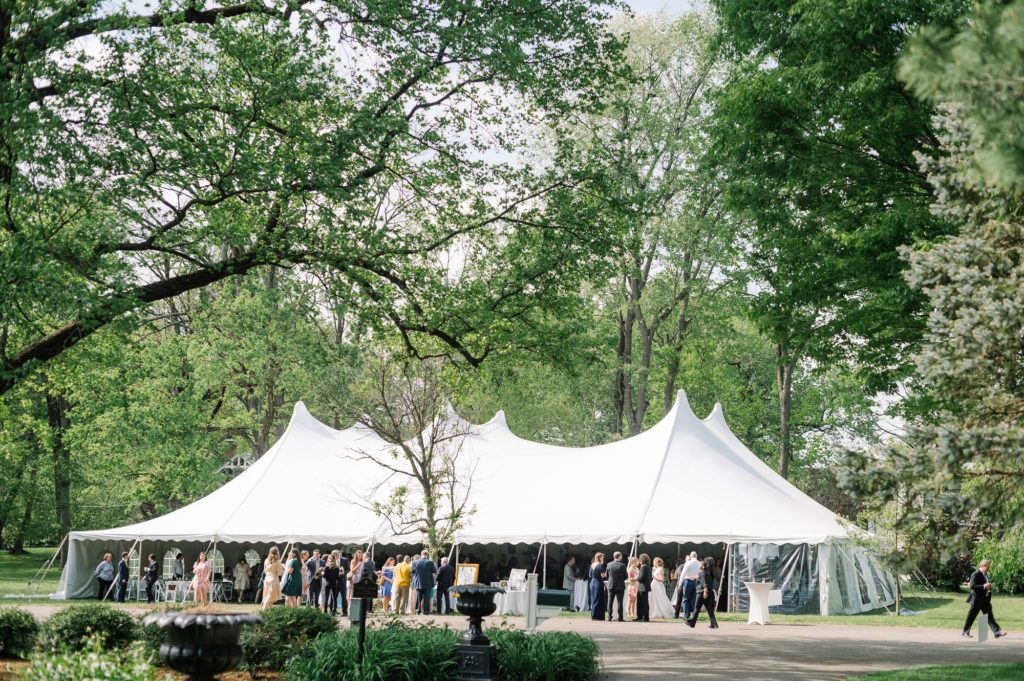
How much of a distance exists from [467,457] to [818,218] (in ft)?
47.1

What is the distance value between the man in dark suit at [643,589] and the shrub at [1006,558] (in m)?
6.72

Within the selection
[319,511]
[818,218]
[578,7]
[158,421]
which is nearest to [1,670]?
[578,7]

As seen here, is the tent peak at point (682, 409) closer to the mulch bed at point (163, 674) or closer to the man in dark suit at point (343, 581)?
the man in dark suit at point (343, 581)

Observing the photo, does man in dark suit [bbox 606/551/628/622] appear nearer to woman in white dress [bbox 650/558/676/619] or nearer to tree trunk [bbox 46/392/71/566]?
woman in white dress [bbox 650/558/676/619]

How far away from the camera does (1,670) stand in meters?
12.3

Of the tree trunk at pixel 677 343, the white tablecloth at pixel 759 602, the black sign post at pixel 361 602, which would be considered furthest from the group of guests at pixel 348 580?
the tree trunk at pixel 677 343

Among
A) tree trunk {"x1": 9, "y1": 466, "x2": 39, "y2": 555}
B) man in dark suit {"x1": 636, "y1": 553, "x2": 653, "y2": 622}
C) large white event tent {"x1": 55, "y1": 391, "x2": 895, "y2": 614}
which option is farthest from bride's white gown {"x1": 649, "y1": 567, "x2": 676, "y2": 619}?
tree trunk {"x1": 9, "y1": 466, "x2": 39, "y2": 555}

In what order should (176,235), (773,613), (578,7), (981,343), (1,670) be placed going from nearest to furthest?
(981,343) → (1,670) → (176,235) → (578,7) → (773,613)

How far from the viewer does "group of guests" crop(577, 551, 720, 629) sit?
2195 centimetres

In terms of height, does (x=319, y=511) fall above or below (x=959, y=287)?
below

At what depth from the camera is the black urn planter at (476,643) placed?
11.7 metres

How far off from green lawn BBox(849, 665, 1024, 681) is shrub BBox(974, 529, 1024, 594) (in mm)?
1498

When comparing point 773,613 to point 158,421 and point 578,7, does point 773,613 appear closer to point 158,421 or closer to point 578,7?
point 578,7

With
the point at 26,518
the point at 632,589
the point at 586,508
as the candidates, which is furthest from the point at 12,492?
the point at 632,589
